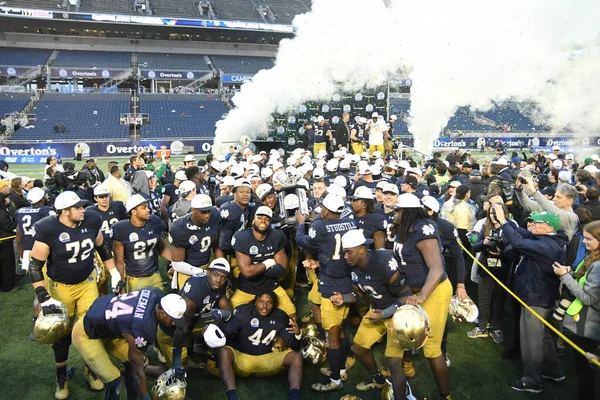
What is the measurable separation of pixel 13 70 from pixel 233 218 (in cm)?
4750

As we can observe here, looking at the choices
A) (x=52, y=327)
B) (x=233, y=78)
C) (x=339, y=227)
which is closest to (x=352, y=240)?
(x=339, y=227)

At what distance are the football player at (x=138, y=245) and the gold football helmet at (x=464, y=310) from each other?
3.58 m

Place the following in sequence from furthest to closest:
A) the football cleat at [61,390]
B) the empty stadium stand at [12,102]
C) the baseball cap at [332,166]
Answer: the empty stadium stand at [12,102]
the baseball cap at [332,166]
the football cleat at [61,390]

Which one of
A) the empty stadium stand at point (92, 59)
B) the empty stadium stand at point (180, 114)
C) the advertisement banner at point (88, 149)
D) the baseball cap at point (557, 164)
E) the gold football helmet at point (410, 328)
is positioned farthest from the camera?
the empty stadium stand at point (92, 59)

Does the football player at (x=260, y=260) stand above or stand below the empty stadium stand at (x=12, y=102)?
below

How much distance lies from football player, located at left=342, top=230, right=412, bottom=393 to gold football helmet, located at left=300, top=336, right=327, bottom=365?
634 mm

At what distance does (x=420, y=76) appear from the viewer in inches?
794

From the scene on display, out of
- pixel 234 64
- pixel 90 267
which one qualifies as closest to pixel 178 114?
pixel 234 64

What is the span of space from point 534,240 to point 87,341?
459 cm

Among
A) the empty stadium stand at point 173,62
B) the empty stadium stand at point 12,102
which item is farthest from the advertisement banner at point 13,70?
the empty stadium stand at point 173,62

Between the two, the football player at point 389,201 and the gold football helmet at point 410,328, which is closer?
the gold football helmet at point 410,328

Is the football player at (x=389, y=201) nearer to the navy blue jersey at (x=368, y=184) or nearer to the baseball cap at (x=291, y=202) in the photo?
the baseball cap at (x=291, y=202)

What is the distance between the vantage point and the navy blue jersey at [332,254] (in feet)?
16.0

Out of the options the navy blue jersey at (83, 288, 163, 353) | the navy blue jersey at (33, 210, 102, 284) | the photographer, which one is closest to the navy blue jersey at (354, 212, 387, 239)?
the photographer
